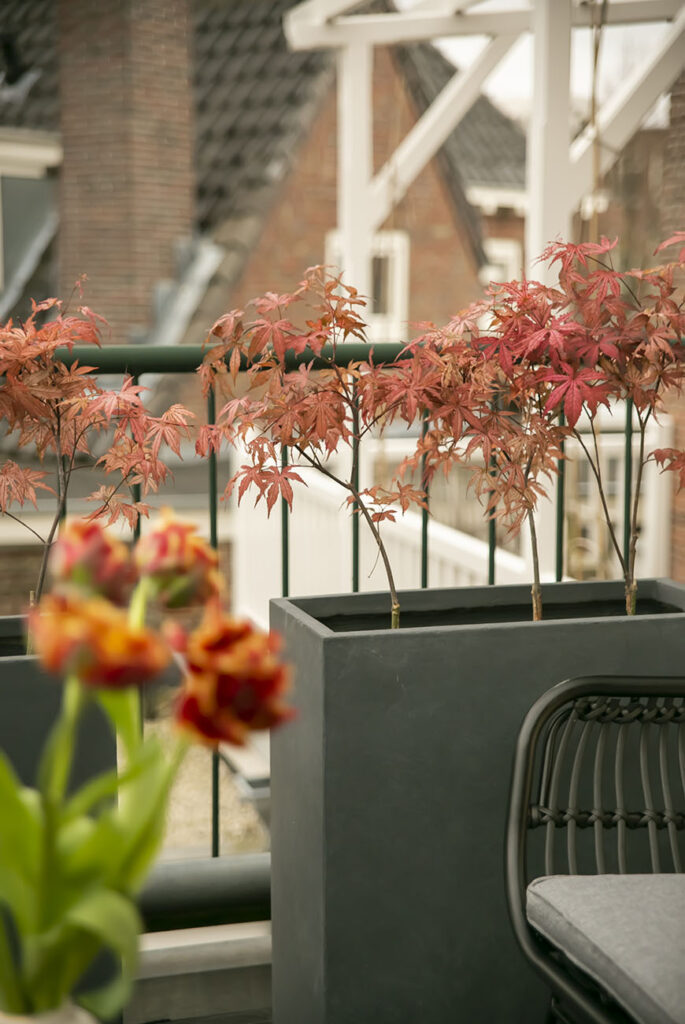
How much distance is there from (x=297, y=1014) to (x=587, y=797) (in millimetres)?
559

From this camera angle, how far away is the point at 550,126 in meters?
4.47

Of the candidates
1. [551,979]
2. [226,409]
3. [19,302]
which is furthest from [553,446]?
[19,302]

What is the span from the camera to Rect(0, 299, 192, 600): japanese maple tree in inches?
75.2

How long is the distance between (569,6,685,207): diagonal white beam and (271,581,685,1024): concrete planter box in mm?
3290

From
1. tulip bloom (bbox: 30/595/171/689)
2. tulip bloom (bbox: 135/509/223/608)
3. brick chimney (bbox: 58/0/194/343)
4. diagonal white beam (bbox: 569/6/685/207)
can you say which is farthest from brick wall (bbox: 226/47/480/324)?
tulip bloom (bbox: 30/595/171/689)

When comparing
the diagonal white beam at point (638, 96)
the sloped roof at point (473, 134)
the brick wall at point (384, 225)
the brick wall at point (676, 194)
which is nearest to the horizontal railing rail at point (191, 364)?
the diagonal white beam at point (638, 96)

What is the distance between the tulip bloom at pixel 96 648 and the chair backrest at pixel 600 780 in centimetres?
99

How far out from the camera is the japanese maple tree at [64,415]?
1.91 m

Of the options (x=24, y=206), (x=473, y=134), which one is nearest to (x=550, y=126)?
(x=24, y=206)

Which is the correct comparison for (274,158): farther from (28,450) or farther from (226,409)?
(226,409)

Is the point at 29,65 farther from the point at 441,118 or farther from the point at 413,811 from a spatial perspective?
the point at 413,811

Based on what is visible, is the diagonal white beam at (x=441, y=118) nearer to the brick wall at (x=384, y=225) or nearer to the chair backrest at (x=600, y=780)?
the chair backrest at (x=600, y=780)

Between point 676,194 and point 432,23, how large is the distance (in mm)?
1375

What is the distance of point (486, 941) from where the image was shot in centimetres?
180
